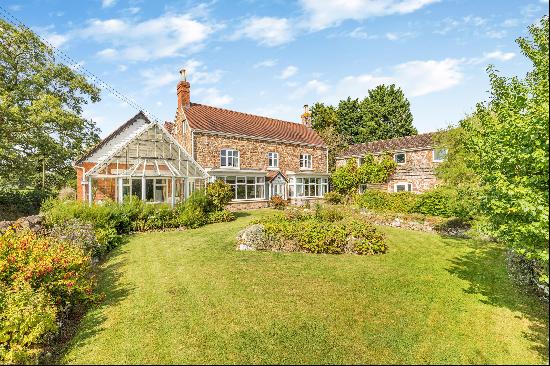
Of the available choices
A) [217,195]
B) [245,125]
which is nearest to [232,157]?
[245,125]

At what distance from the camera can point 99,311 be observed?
24.6ft

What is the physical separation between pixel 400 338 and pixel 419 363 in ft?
2.39

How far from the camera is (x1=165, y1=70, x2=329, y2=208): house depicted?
2811cm

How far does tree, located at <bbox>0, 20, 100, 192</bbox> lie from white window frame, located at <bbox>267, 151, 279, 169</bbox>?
57.1 ft

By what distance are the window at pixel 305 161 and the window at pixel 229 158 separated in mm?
9036

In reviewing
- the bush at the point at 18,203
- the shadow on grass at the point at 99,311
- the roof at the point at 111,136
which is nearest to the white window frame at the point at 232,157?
the roof at the point at 111,136

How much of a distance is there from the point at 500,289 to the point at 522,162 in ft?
14.2

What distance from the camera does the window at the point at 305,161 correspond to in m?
35.9

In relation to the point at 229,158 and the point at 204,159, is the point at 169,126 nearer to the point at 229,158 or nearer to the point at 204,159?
the point at 204,159

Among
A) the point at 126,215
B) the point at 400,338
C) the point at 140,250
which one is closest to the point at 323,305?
the point at 400,338

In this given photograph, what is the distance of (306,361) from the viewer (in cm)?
523

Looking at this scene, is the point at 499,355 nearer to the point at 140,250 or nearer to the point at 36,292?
the point at 36,292

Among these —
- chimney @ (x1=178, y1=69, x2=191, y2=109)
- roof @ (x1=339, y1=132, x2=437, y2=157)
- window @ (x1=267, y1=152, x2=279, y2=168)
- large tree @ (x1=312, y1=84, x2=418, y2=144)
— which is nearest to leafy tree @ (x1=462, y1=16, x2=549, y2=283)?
roof @ (x1=339, y1=132, x2=437, y2=157)

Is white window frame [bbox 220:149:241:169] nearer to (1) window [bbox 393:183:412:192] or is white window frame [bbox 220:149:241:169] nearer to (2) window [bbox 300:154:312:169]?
(2) window [bbox 300:154:312:169]
